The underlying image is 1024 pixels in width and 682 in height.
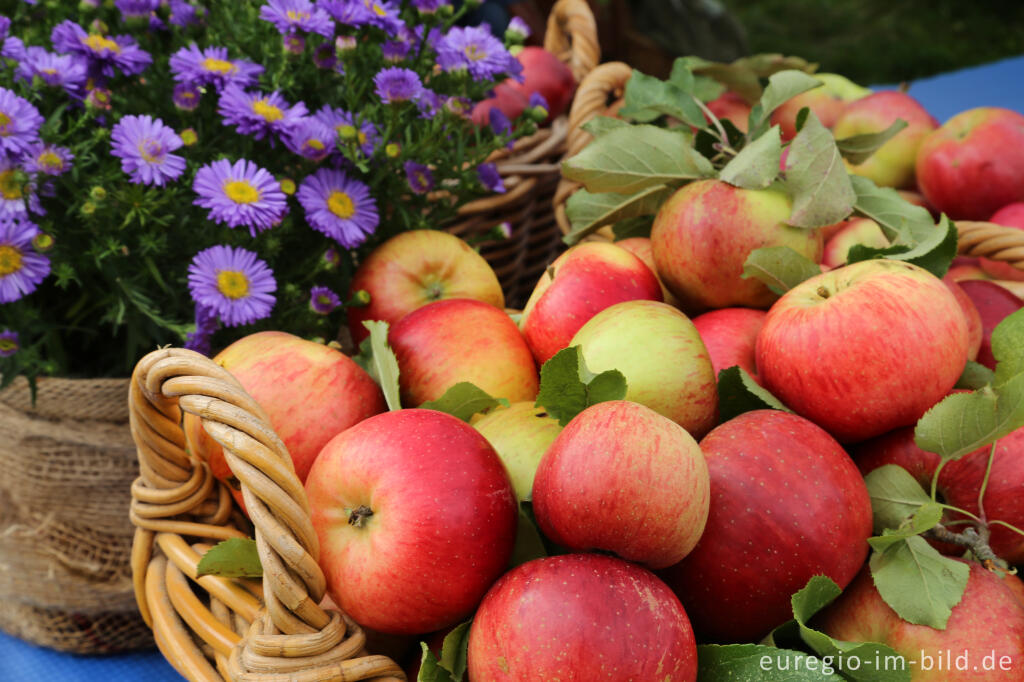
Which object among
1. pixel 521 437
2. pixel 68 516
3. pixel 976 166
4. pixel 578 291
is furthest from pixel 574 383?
pixel 976 166

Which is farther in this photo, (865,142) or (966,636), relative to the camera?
(865,142)

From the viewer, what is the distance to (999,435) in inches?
23.4

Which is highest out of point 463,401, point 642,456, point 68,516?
point 642,456

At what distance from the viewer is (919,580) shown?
0.55 m

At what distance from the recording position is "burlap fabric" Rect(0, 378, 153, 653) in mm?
860

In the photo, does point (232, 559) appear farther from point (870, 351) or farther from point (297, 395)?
point (870, 351)

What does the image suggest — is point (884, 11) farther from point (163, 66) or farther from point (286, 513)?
point (286, 513)

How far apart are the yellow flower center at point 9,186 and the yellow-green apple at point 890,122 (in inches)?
40.7

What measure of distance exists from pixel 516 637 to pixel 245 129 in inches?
22.4

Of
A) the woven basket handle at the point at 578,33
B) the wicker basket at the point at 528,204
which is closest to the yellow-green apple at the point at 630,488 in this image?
the wicker basket at the point at 528,204

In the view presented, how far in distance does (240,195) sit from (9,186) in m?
0.20

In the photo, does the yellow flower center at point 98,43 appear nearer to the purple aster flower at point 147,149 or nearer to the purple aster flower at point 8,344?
the purple aster flower at point 147,149

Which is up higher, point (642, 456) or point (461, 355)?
point (642, 456)

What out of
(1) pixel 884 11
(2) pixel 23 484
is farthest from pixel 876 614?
(1) pixel 884 11
